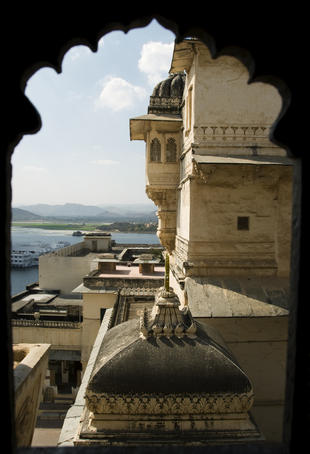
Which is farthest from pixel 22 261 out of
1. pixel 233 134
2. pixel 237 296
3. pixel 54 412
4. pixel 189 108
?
pixel 233 134

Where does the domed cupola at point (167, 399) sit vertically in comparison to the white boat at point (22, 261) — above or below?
above

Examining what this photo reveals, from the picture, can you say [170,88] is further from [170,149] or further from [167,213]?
[167,213]

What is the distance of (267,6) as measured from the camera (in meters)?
1.82

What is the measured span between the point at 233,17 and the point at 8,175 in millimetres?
1657

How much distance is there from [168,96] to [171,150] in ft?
6.45

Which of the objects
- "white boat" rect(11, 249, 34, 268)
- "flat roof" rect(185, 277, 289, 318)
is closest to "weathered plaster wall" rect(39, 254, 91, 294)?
"flat roof" rect(185, 277, 289, 318)

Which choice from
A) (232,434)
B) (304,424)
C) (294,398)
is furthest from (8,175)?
(232,434)

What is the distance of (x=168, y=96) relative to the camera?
1027 centimetres

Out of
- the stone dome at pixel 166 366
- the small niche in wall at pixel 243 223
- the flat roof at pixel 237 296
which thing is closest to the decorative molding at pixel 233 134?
the small niche in wall at pixel 243 223

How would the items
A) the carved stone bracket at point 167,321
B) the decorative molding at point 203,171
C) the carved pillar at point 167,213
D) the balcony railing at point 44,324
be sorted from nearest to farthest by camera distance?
the carved stone bracket at point 167,321
the decorative molding at point 203,171
the carved pillar at point 167,213
the balcony railing at point 44,324

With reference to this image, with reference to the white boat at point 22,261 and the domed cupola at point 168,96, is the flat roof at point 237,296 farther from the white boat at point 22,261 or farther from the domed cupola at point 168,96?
the white boat at point 22,261

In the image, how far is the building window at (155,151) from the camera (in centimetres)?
973

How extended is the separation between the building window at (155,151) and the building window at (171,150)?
0.29m

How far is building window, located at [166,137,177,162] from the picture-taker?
977 centimetres
